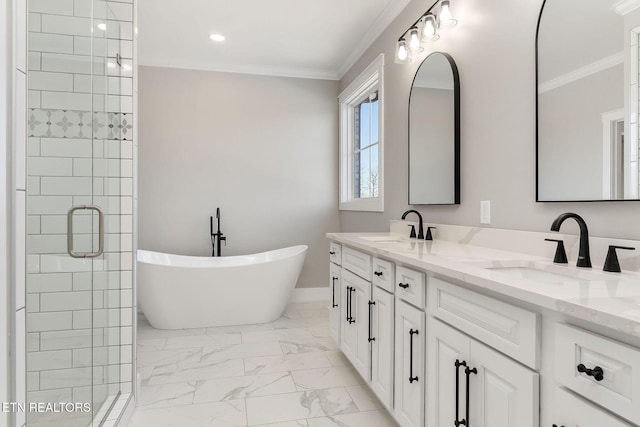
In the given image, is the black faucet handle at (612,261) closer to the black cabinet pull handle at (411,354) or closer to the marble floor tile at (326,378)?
the black cabinet pull handle at (411,354)

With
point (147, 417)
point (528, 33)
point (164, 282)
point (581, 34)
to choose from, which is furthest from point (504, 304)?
point (164, 282)

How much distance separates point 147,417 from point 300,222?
8.78 feet

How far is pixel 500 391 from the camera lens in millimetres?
1026

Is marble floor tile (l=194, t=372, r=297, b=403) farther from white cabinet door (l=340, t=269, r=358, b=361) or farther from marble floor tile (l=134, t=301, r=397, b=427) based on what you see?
white cabinet door (l=340, t=269, r=358, b=361)

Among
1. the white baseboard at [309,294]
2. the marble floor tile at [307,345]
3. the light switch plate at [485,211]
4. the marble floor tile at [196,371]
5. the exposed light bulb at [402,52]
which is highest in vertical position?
the exposed light bulb at [402,52]

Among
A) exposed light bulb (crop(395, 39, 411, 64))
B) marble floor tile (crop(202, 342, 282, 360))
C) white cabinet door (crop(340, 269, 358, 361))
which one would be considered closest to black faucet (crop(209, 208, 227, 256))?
marble floor tile (crop(202, 342, 282, 360))

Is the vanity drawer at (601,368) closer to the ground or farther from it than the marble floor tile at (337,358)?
farther from it

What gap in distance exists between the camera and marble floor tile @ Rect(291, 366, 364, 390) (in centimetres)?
231

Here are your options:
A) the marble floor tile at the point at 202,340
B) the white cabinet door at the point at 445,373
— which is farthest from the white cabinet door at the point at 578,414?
the marble floor tile at the point at 202,340

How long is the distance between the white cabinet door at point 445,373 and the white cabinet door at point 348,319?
2.90ft

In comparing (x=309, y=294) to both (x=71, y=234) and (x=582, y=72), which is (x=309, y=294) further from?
(x=582, y=72)

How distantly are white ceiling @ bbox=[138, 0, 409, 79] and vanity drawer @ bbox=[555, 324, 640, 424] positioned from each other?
266 centimetres

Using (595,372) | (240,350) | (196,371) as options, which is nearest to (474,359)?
(595,372)

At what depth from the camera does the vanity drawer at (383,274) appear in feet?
5.80
